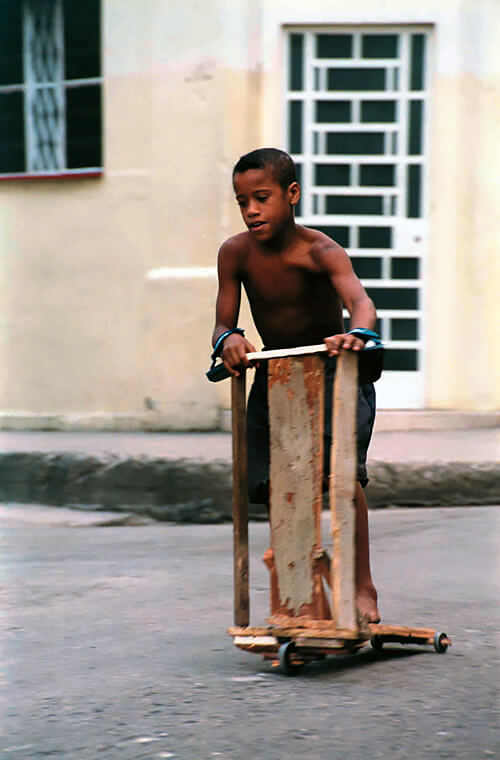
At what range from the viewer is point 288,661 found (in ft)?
10.7

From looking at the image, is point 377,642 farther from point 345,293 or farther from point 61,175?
point 61,175

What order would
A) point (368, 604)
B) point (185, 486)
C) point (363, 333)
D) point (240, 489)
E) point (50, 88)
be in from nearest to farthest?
point (363, 333) < point (240, 489) < point (368, 604) < point (185, 486) < point (50, 88)

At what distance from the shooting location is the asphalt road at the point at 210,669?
2.70 metres

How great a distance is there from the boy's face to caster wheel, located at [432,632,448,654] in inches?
48.3

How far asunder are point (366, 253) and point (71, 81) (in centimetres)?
291

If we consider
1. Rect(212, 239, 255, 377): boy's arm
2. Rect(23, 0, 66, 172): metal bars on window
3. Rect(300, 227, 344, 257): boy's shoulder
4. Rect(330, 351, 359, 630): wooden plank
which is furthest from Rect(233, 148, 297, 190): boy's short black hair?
Rect(23, 0, 66, 172): metal bars on window

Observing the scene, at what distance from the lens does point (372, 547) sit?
18.2 feet

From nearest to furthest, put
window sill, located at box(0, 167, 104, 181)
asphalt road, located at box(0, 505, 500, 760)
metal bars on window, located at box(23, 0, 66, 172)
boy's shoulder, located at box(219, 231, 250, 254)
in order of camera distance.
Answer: asphalt road, located at box(0, 505, 500, 760) → boy's shoulder, located at box(219, 231, 250, 254) → window sill, located at box(0, 167, 104, 181) → metal bars on window, located at box(23, 0, 66, 172)

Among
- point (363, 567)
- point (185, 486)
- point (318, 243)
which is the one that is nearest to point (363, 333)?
point (318, 243)

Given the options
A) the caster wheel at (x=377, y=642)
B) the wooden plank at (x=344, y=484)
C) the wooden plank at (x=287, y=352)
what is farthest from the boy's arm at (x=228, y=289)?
the caster wheel at (x=377, y=642)

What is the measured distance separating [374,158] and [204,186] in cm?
132

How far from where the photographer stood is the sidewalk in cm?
705

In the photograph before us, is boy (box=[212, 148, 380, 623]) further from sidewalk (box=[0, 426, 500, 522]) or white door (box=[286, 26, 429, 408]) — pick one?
white door (box=[286, 26, 429, 408])

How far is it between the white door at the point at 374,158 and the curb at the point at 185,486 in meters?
2.30
